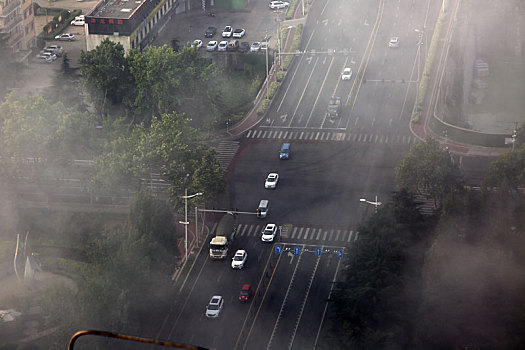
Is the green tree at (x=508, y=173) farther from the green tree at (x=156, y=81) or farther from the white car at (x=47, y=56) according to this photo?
the white car at (x=47, y=56)

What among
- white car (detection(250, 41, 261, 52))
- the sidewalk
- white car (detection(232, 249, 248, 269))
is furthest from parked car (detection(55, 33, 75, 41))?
white car (detection(232, 249, 248, 269))

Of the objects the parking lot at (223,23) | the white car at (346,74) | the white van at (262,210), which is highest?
the white van at (262,210)

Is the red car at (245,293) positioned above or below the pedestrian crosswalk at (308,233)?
above

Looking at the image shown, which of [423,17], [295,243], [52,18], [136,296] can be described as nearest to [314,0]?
[423,17]

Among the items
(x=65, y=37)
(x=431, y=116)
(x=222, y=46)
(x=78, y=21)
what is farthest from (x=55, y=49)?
(x=431, y=116)

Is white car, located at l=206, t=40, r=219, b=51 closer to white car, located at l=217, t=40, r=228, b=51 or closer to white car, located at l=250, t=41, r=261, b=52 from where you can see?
white car, located at l=217, t=40, r=228, b=51

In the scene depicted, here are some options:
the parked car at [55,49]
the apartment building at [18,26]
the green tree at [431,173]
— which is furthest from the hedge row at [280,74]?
the apartment building at [18,26]
